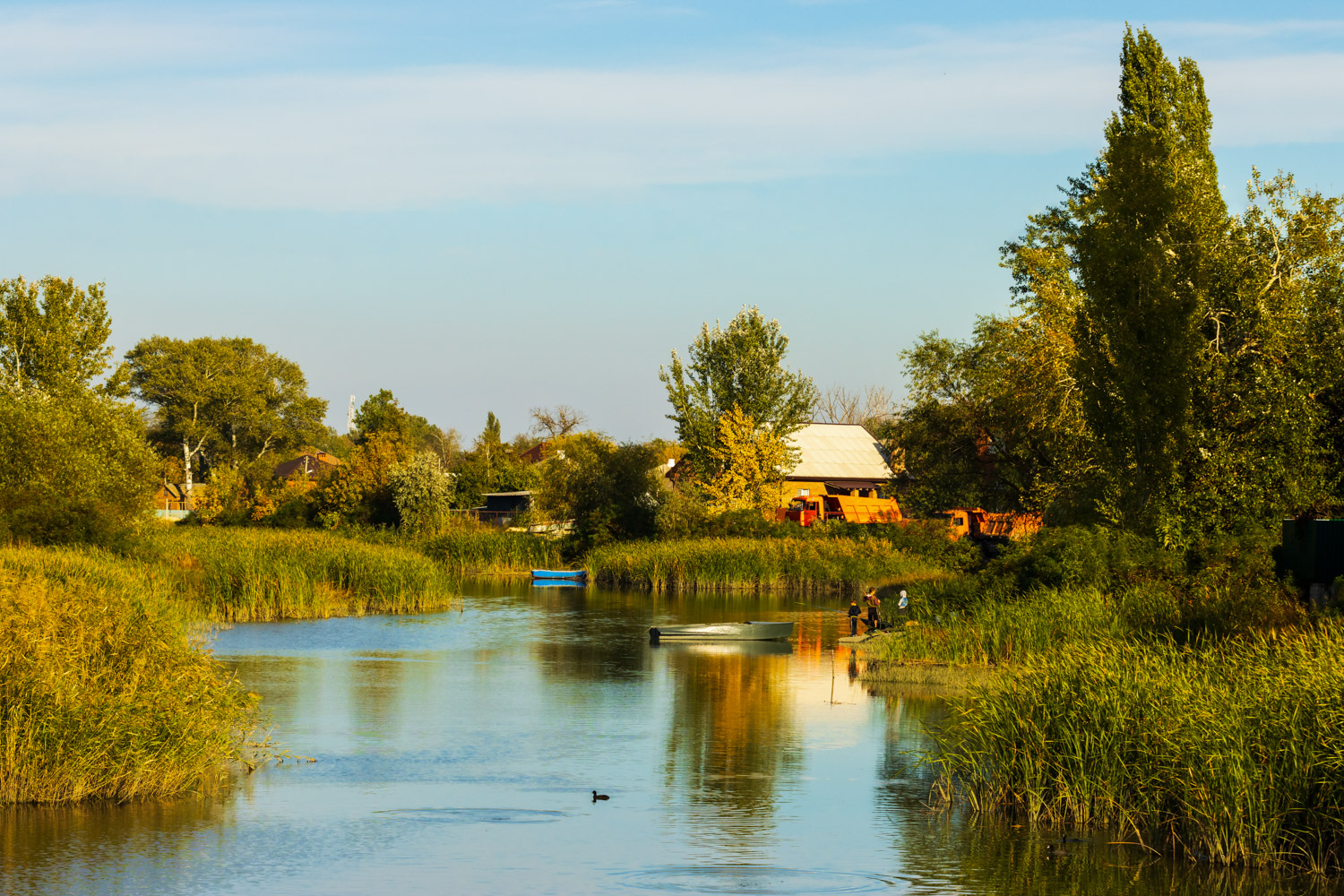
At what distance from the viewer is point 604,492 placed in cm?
6844

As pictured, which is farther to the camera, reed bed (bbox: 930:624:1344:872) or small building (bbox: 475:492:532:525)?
small building (bbox: 475:492:532:525)

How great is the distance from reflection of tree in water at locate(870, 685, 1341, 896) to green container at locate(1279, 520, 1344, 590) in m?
10.1

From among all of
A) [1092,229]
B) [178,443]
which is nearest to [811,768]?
[1092,229]

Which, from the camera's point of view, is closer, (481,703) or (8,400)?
(481,703)

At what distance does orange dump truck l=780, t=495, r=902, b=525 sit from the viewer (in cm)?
6650

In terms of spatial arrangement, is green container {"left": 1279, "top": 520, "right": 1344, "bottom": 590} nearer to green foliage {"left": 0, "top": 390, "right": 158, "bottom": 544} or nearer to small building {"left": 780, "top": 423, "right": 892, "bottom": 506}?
green foliage {"left": 0, "top": 390, "right": 158, "bottom": 544}

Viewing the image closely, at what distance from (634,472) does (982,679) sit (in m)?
44.4

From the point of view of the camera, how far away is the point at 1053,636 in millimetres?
25891

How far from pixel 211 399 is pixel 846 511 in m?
57.1

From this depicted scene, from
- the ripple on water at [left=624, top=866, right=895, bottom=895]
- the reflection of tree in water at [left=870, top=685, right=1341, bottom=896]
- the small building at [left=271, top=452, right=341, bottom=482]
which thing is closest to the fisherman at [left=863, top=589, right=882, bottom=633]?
the reflection of tree in water at [left=870, top=685, right=1341, bottom=896]

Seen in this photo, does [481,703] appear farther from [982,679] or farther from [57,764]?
[57,764]

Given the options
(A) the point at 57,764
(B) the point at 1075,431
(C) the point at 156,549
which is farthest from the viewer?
(B) the point at 1075,431

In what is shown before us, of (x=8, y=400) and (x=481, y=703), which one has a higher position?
(x=8, y=400)

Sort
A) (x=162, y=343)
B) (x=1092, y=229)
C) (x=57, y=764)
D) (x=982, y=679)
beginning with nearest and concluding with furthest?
1. (x=57, y=764)
2. (x=982, y=679)
3. (x=1092, y=229)
4. (x=162, y=343)
